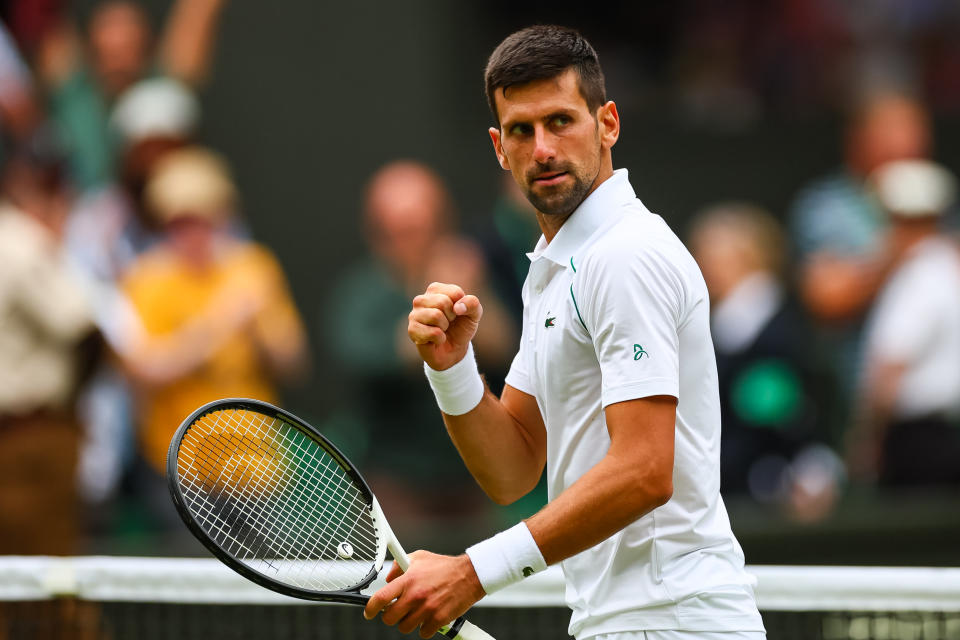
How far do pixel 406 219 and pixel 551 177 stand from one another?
12.7 ft

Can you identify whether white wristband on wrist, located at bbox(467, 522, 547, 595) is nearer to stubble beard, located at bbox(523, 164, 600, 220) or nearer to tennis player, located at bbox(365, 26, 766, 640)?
tennis player, located at bbox(365, 26, 766, 640)

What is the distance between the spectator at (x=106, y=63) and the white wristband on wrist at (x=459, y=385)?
5.31 meters

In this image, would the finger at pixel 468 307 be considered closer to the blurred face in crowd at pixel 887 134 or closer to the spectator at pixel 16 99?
the blurred face in crowd at pixel 887 134

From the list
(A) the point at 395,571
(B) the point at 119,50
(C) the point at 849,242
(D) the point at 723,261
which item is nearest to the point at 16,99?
(B) the point at 119,50

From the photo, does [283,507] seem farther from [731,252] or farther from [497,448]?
[731,252]

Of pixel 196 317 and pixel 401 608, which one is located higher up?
pixel 196 317

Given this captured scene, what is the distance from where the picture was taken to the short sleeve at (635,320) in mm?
2650

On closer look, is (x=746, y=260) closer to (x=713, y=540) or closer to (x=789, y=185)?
(x=789, y=185)

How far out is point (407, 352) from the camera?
6660mm

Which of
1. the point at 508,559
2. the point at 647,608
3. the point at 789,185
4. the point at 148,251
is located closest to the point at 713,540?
Answer: the point at 647,608

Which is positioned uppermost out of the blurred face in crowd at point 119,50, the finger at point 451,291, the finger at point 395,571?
the blurred face in crowd at point 119,50


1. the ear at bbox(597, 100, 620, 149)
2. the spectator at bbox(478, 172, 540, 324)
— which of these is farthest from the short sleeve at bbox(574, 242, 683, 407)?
the spectator at bbox(478, 172, 540, 324)

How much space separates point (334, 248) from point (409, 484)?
245cm

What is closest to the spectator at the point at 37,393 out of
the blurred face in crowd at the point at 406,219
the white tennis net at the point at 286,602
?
the white tennis net at the point at 286,602
